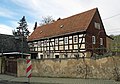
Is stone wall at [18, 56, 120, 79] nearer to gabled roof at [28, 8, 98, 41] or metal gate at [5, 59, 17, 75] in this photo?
metal gate at [5, 59, 17, 75]

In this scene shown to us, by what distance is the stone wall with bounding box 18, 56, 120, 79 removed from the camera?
15.5m

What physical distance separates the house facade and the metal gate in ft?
34.5

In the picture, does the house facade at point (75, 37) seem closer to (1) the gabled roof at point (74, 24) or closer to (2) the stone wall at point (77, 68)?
(1) the gabled roof at point (74, 24)

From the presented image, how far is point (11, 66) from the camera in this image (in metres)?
20.8

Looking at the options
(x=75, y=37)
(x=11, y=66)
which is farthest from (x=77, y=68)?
(x=75, y=37)

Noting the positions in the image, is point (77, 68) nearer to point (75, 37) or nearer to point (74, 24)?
point (75, 37)

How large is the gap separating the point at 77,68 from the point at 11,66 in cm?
778

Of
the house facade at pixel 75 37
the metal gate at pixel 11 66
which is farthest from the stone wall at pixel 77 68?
the house facade at pixel 75 37

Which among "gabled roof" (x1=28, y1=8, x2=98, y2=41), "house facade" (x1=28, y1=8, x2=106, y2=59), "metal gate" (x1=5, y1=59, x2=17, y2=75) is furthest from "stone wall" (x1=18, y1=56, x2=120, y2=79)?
"gabled roof" (x1=28, y1=8, x2=98, y2=41)

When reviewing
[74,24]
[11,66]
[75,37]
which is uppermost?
[74,24]

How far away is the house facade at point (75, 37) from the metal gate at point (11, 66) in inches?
414

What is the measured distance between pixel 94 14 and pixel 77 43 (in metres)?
6.28

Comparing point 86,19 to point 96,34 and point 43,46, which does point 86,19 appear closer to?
point 96,34

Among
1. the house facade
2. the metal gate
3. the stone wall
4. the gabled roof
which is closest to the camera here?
the stone wall
